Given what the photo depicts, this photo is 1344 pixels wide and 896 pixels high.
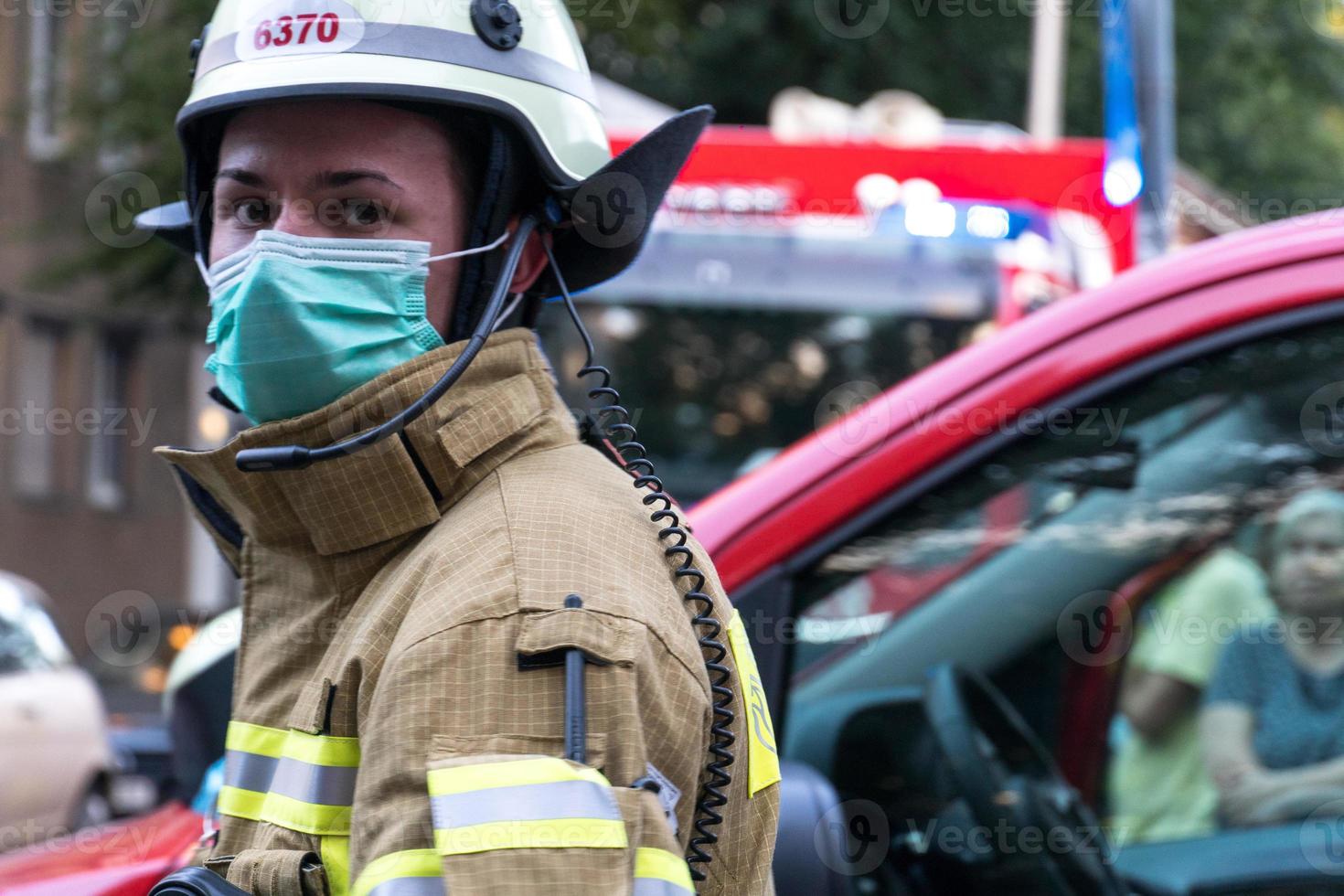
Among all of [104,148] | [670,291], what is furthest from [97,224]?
[670,291]

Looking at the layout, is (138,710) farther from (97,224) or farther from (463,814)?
(463,814)

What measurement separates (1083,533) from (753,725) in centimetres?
119

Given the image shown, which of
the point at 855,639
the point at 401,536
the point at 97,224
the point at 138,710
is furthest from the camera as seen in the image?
the point at 97,224

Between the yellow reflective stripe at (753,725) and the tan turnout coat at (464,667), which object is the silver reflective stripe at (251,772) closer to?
the tan turnout coat at (464,667)

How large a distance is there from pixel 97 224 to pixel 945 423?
13.8 metres

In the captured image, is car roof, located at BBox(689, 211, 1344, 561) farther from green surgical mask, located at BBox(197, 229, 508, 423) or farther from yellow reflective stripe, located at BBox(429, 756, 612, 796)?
yellow reflective stripe, located at BBox(429, 756, 612, 796)

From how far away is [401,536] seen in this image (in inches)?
60.4

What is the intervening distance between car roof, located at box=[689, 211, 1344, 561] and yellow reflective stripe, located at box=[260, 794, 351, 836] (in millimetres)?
734

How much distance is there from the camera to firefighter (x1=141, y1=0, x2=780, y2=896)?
4.16 feet

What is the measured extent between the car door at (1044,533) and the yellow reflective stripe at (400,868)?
2.78 ft

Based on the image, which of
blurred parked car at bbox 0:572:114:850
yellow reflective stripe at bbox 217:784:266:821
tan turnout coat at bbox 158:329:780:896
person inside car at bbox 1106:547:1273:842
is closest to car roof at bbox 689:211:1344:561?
tan turnout coat at bbox 158:329:780:896

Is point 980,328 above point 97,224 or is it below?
below

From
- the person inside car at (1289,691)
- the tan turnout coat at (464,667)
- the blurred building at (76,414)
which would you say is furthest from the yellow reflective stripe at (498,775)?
the blurred building at (76,414)

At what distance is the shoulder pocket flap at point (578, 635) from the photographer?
4.20 feet
